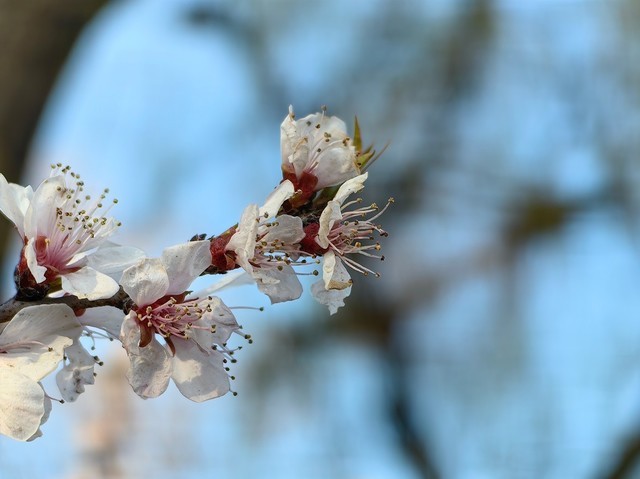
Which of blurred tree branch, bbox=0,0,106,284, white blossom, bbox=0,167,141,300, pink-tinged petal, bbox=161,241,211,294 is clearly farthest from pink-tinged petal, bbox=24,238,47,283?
blurred tree branch, bbox=0,0,106,284

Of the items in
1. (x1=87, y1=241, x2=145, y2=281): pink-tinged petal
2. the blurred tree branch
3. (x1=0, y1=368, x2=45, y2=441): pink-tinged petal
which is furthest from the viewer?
the blurred tree branch

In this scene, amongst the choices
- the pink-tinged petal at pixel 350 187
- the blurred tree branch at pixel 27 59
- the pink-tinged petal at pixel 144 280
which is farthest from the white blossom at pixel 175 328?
the blurred tree branch at pixel 27 59

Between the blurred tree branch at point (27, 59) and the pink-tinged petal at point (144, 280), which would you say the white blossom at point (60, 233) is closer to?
the pink-tinged petal at point (144, 280)

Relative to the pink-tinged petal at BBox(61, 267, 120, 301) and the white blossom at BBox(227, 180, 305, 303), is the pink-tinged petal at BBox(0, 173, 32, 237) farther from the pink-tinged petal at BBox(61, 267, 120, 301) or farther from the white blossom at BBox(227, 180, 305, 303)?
the white blossom at BBox(227, 180, 305, 303)

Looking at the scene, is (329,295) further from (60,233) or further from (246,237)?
(60,233)

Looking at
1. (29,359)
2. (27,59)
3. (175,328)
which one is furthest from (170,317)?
(27,59)

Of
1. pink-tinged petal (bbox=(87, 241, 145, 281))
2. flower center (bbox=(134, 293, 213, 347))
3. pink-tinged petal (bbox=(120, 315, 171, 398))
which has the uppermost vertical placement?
pink-tinged petal (bbox=(87, 241, 145, 281))

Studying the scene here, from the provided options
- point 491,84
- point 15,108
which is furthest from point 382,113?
point 15,108
